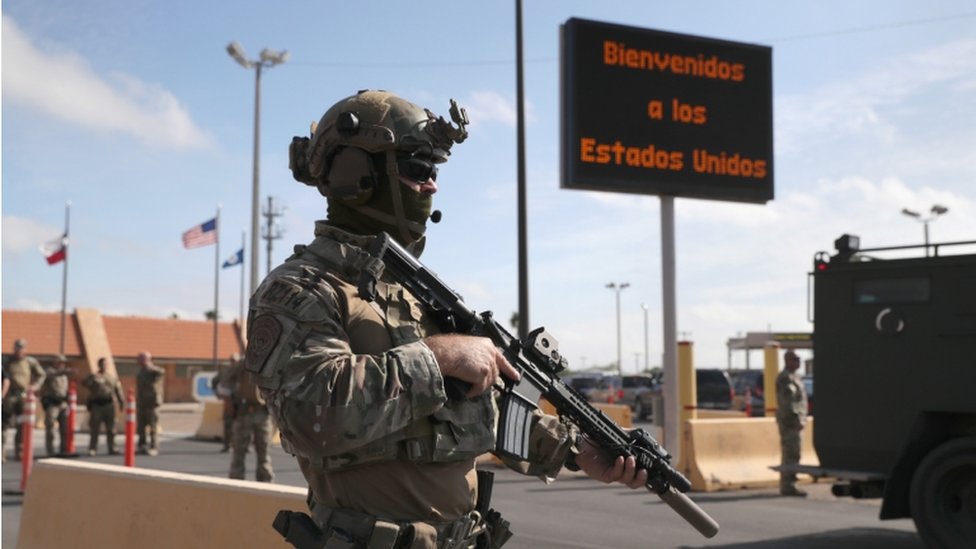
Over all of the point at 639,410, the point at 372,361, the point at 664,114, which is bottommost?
the point at 639,410

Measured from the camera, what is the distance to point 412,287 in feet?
8.32

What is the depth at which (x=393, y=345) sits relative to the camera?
7.95ft

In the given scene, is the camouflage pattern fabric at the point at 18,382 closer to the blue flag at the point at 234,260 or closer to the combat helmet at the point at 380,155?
the combat helmet at the point at 380,155

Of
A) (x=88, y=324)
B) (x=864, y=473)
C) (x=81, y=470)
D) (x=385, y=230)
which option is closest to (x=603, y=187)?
(x=864, y=473)

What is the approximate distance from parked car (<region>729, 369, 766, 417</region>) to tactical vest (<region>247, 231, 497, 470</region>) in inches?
1036

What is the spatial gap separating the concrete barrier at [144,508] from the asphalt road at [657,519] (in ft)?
7.04

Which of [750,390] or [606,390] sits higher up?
[750,390]

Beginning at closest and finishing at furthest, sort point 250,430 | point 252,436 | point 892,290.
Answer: point 892,290 → point 250,430 → point 252,436

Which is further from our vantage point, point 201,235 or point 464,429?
point 201,235

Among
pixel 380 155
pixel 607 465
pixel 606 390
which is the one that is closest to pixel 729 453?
pixel 607 465

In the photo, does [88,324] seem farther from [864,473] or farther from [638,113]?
[864,473]

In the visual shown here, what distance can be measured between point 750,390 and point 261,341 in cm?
2920

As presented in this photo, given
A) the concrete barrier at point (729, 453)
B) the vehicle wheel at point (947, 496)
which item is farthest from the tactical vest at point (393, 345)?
the concrete barrier at point (729, 453)

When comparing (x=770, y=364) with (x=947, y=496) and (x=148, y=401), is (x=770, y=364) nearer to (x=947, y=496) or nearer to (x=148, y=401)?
(x=947, y=496)
